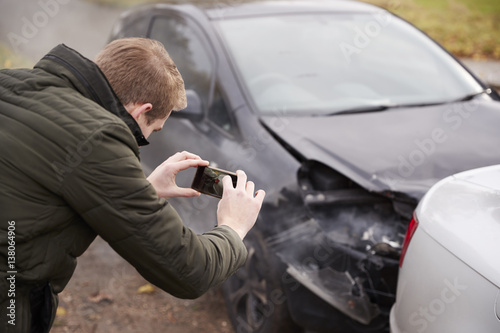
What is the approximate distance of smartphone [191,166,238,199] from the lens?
1.95 metres

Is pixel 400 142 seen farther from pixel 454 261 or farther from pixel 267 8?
pixel 267 8

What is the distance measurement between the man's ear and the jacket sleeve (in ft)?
0.52

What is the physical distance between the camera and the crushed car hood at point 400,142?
2760mm

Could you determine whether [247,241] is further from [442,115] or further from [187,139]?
[442,115]

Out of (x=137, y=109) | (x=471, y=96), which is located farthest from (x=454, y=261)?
(x=471, y=96)

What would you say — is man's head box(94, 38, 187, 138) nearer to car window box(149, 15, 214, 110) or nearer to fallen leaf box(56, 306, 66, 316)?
car window box(149, 15, 214, 110)

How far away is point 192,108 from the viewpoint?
3.46m

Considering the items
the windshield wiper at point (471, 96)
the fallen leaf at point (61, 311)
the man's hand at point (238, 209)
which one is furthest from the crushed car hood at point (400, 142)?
the fallen leaf at point (61, 311)

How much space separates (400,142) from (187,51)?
1.63 meters

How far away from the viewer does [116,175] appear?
1.45m

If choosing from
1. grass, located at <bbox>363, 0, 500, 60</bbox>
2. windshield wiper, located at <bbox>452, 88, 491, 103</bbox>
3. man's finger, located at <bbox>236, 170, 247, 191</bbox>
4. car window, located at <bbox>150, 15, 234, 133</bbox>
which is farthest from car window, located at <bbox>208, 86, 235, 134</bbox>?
grass, located at <bbox>363, 0, 500, 60</bbox>

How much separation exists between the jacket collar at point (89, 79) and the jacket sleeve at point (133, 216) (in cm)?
14

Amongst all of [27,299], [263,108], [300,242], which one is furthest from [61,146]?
[263,108]

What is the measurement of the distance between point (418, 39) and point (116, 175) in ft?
10.7
